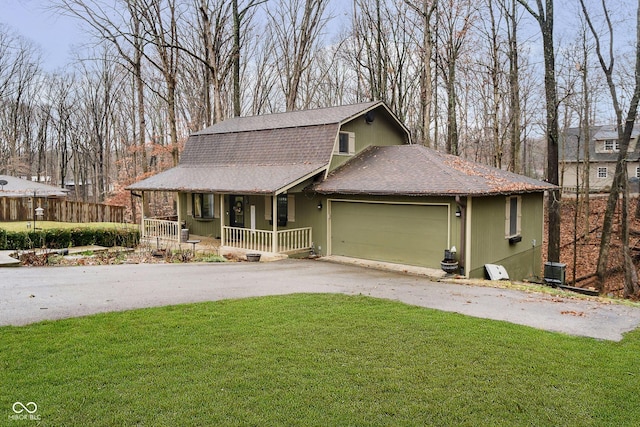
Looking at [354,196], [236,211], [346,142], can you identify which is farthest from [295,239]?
[346,142]

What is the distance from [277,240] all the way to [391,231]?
3.87m

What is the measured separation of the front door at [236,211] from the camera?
58.7ft

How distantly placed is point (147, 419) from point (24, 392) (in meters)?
1.39

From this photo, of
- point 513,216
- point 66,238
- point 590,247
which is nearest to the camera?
point 513,216

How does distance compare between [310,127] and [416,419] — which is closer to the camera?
[416,419]

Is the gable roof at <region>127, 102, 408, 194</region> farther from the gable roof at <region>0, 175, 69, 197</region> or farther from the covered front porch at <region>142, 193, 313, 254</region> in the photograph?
the gable roof at <region>0, 175, 69, 197</region>

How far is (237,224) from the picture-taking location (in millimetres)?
18094

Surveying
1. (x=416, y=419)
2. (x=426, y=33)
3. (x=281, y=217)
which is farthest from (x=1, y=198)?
(x=416, y=419)

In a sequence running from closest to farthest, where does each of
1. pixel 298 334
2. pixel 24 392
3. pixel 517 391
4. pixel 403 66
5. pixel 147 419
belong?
pixel 147 419
pixel 24 392
pixel 517 391
pixel 298 334
pixel 403 66

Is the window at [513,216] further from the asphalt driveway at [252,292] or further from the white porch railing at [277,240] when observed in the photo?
the white porch railing at [277,240]

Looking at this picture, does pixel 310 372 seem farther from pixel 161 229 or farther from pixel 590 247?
pixel 590 247

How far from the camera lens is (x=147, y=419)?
4043mm

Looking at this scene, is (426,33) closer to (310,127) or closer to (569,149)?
(310,127)

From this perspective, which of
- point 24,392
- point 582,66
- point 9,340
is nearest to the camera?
point 24,392
